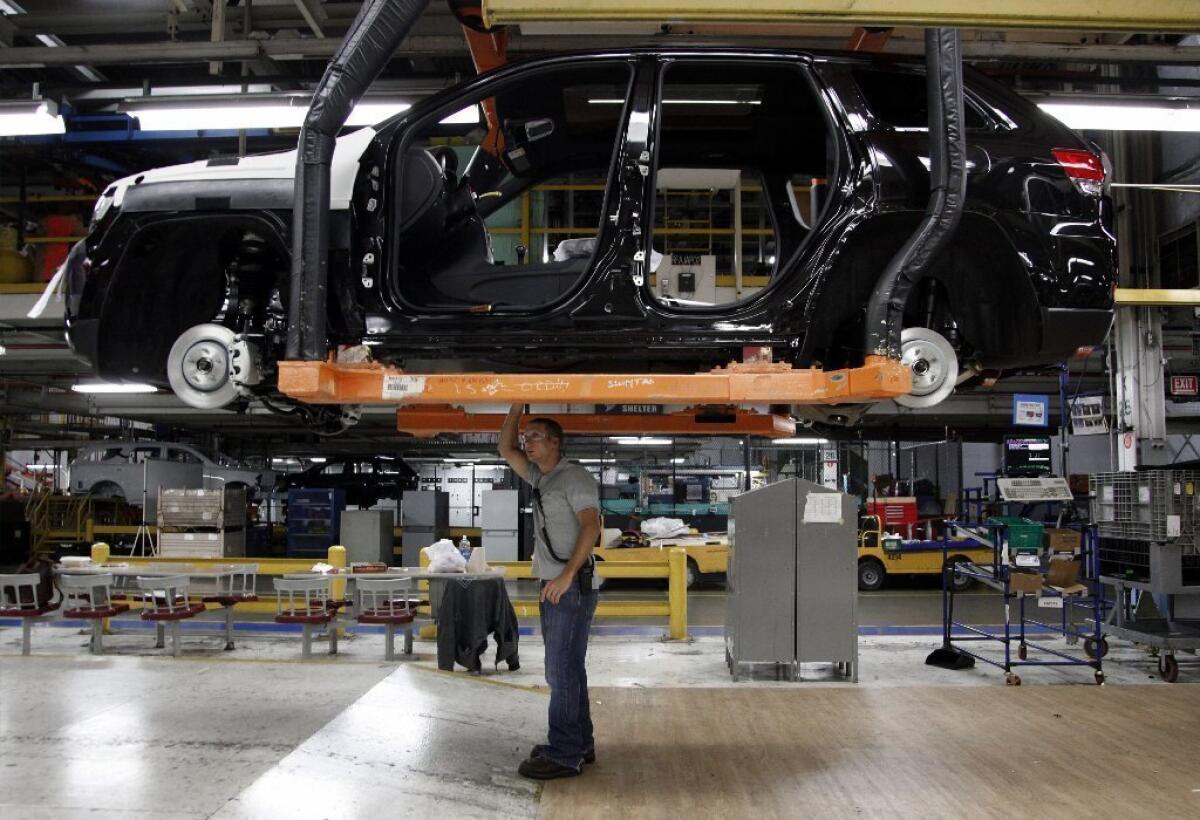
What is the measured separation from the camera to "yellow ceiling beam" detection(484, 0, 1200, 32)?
102 inches

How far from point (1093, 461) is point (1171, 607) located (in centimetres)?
969

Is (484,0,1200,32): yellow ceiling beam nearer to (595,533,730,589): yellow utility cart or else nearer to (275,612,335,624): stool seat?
(275,612,335,624): stool seat

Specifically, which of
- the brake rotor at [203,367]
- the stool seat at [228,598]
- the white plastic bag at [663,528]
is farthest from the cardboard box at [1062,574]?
the stool seat at [228,598]

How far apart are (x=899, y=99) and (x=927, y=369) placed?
3.55ft

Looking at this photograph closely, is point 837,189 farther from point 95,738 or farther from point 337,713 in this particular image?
point 95,738

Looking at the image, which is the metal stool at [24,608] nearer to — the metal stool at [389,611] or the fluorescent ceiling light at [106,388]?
the metal stool at [389,611]

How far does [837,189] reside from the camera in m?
3.07

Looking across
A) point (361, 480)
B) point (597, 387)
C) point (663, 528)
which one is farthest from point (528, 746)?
point (361, 480)

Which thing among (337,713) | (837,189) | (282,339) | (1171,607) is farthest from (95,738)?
(1171,607)

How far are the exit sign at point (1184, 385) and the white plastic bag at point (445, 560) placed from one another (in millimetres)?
7652

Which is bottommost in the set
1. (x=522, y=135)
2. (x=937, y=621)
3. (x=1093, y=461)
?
(x=937, y=621)

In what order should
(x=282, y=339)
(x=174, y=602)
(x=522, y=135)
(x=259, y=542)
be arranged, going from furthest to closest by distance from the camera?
1. (x=259, y=542)
2. (x=174, y=602)
3. (x=522, y=135)
4. (x=282, y=339)

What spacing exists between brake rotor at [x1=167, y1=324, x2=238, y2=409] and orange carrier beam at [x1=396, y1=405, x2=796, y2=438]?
37.0 inches

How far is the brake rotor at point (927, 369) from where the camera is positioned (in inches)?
119
